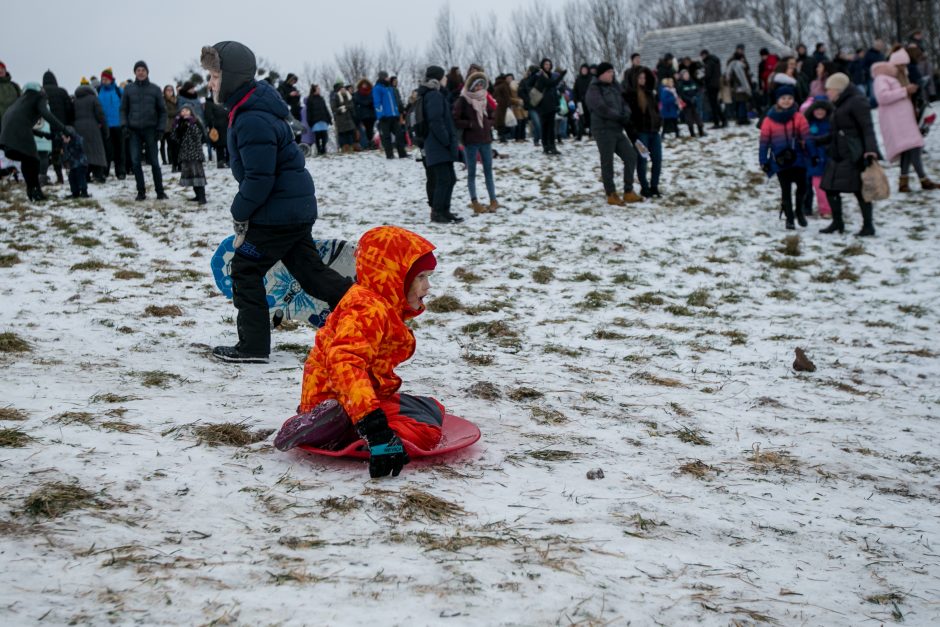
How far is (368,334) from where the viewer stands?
11.1ft

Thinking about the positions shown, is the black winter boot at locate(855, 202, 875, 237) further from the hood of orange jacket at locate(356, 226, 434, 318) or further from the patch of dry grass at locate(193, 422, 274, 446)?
the patch of dry grass at locate(193, 422, 274, 446)

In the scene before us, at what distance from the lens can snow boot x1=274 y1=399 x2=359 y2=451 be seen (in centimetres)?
344

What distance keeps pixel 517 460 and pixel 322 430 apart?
949 mm

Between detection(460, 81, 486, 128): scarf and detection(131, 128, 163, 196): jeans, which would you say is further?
detection(131, 128, 163, 196): jeans

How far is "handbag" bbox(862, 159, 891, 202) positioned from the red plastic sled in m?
8.17

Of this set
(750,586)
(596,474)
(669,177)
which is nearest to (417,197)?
(669,177)

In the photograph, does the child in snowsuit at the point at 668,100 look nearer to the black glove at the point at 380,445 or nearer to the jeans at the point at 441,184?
the jeans at the point at 441,184

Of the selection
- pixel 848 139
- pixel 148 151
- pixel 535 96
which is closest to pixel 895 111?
pixel 848 139

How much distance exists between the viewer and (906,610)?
265cm

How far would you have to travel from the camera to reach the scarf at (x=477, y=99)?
37.2ft

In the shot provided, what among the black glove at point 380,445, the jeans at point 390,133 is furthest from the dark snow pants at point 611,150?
the black glove at point 380,445

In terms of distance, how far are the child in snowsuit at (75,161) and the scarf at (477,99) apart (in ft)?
20.7

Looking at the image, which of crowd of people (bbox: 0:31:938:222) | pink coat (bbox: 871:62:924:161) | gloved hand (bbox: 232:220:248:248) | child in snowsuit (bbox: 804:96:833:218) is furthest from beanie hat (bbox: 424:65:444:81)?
pink coat (bbox: 871:62:924:161)

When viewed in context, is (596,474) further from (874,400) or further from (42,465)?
(874,400)
